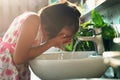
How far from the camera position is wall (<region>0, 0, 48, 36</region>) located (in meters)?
3.58

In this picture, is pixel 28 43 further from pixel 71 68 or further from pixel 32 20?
pixel 71 68

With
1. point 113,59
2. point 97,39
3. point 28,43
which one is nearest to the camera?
point 113,59

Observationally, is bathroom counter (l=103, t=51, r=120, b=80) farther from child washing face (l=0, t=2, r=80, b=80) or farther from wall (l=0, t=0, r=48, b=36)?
wall (l=0, t=0, r=48, b=36)

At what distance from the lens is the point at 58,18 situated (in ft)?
4.00

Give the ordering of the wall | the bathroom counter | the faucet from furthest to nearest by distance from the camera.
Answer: the wall < the faucet < the bathroom counter

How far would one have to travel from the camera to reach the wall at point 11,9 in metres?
3.58

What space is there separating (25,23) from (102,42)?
38 cm

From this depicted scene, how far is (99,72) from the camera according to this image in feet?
3.06

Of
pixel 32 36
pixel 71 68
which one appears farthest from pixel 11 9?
pixel 71 68

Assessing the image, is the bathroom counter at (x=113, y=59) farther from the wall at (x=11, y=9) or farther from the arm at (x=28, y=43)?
the wall at (x=11, y=9)

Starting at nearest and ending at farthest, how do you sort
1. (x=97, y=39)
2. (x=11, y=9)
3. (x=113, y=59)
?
(x=113, y=59)
(x=97, y=39)
(x=11, y=9)

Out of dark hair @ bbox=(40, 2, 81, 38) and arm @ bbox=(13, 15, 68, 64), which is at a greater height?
dark hair @ bbox=(40, 2, 81, 38)

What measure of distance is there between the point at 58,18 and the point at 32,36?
7.6 inches

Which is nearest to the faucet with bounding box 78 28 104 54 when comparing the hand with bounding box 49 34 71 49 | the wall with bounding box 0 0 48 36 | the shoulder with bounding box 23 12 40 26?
→ the hand with bounding box 49 34 71 49
